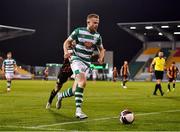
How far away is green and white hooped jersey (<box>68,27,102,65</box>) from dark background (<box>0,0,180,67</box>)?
2101 inches

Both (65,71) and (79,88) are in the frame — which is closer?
(79,88)

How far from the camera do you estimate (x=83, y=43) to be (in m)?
11.7

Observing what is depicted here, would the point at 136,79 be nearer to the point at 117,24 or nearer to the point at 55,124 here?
the point at 117,24

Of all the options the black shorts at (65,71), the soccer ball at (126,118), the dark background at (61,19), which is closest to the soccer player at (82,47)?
the black shorts at (65,71)

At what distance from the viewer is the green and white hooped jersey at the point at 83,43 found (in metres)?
11.7

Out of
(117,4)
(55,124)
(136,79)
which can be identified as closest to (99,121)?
(55,124)

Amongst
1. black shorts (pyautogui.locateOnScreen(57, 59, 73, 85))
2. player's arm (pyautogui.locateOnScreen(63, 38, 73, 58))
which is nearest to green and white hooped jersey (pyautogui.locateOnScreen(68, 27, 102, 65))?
player's arm (pyautogui.locateOnScreen(63, 38, 73, 58))

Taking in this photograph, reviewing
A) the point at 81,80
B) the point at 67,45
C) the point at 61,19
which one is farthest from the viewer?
the point at 61,19

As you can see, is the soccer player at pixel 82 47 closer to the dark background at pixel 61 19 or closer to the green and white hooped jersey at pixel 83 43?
the green and white hooped jersey at pixel 83 43

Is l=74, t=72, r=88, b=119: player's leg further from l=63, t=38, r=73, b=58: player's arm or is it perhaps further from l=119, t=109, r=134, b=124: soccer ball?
l=119, t=109, r=134, b=124: soccer ball

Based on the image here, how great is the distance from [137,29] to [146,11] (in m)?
4.35

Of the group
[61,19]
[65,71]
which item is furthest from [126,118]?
[61,19]

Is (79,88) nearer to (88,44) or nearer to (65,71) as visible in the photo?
(88,44)

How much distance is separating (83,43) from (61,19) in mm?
57160
